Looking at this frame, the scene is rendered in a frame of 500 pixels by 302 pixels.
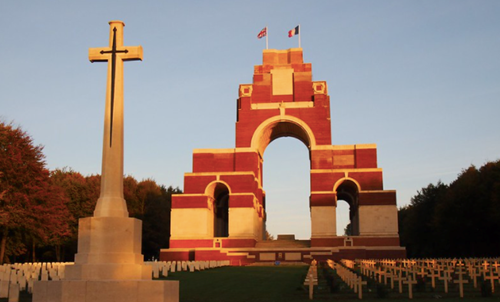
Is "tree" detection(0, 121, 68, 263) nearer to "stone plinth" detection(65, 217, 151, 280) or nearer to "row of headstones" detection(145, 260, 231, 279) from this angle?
"row of headstones" detection(145, 260, 231, 279)

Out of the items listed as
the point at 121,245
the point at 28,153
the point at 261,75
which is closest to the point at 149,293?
the point at 121,245

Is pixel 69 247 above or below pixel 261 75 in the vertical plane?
below

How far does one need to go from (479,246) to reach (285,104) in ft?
73.5

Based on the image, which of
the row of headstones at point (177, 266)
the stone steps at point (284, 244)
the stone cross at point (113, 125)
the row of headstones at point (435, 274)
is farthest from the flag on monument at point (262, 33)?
the stone cross at point (113, 125)

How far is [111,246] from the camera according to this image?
37.9 ft

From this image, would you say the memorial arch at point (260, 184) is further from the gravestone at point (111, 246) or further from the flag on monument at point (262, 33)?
the gravestone at point (111, 246)

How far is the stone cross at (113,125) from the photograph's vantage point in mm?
11914

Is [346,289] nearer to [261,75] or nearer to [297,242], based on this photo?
[297,242]

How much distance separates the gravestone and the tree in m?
22.9

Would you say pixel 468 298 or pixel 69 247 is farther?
pixel 69 247

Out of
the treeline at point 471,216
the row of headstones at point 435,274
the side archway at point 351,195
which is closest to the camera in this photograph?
the row of headstones at point 435,274

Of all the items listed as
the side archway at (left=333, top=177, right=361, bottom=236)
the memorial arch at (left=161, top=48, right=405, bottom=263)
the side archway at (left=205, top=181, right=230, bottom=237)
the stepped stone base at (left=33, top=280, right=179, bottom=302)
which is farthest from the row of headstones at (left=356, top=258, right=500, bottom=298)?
the side archway at (left=205, top=181, right=230, bottom=237)

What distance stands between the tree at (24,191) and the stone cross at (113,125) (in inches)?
897

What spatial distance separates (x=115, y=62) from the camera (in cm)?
1277
